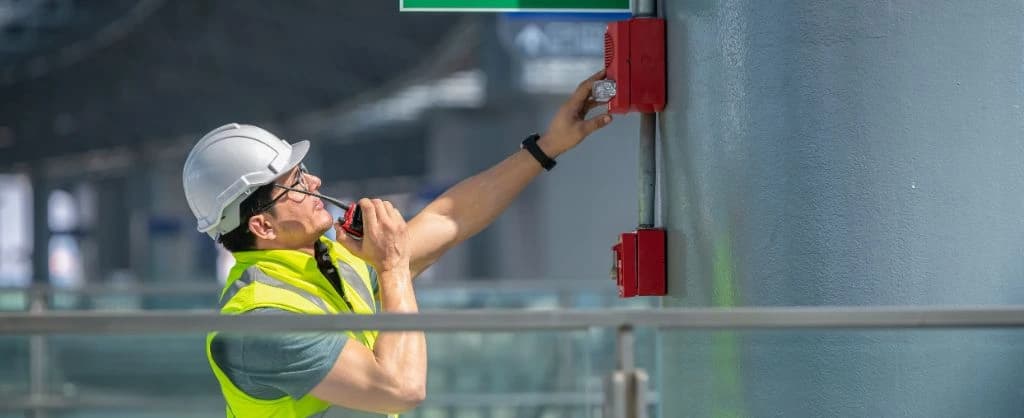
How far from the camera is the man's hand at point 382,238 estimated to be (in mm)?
3943

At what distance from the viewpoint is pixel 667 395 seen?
4.16 metres

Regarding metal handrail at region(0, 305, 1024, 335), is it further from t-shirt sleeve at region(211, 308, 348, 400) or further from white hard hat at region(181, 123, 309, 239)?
white hard hat at region(181, 123, 309, 239)

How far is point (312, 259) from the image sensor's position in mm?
4059

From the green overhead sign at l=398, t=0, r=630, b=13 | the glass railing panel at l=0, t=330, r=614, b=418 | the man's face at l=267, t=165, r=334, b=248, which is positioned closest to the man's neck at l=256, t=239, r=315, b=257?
the man's face at l=267, t=165, r=334, b=248

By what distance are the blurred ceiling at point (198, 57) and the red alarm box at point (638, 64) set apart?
17292mm

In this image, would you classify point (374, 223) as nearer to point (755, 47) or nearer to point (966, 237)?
point (755, 47)

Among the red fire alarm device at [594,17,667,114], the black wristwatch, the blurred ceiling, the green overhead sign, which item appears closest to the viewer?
the red fire alarm device at [594,17,667,114]

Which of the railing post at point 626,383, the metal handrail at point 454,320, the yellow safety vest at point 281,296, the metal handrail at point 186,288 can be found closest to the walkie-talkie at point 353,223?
the yellow safety vest at point 281,296

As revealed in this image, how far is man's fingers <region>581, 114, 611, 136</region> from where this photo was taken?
4457 millimetres

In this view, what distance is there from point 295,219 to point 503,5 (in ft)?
2.86

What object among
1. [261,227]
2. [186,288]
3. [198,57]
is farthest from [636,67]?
[198,57]

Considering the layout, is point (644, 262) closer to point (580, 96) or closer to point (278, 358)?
point (580, 96)

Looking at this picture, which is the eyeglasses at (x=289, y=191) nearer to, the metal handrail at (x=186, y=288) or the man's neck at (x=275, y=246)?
the man's neck at (x=275, y=246)

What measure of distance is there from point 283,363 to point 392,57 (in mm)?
24110
